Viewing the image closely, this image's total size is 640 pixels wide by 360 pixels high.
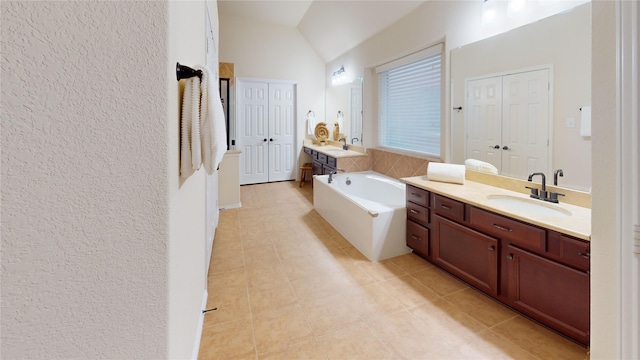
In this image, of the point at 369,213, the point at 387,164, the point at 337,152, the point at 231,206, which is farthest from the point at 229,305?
the point at 337,152

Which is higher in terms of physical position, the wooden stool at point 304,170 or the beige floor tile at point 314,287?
the wooden stool at point 304,170

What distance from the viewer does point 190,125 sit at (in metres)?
1.08

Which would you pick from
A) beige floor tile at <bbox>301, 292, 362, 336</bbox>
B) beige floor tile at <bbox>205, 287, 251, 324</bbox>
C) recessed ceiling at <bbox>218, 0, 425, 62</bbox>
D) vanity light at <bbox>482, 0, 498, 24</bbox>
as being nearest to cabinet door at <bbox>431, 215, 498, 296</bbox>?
beige floor tile at <bbox>301, 292, 362, 336</bbox>

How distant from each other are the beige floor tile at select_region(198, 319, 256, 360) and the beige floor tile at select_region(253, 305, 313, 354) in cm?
5

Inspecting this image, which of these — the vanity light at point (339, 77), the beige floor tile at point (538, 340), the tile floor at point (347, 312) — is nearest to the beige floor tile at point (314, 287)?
the tile floor at point (347, 312)

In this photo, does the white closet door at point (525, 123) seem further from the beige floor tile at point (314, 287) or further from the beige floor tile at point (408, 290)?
the beige floor tile at point (314, 287)

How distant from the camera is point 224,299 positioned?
2176 mm

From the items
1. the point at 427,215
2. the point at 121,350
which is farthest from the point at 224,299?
the point at 427,215

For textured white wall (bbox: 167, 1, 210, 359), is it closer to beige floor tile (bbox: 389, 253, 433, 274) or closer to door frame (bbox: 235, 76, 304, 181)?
beige floor tile (bbox: 389, 253, 433, 274)

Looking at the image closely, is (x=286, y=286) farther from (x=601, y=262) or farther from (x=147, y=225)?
(x=601, y=262)

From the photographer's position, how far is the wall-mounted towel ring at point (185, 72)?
1.02 m

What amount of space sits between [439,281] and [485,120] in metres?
1.47

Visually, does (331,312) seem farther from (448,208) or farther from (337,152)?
(337,152)

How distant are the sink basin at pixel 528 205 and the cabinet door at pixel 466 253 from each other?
0.32 meters
